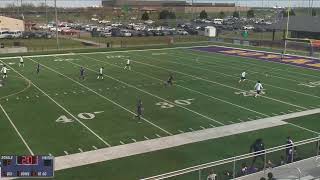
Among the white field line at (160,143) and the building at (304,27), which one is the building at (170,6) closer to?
the building at (304,27)

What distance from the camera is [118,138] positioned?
1978cm

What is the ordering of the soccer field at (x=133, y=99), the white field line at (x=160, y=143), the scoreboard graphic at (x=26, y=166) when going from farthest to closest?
the soccer field at (x=133, y=99), the white field line at (x=160, y=143), the scoreboard graphic at (x=26, y=166)

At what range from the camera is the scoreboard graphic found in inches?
417

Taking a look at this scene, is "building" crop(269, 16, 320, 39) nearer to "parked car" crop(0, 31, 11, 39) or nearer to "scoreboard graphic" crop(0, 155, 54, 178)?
"parked car" crop(0, 31, 11, 39)

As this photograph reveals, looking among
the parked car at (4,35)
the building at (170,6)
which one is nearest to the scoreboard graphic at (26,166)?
the parked car at (4,35)

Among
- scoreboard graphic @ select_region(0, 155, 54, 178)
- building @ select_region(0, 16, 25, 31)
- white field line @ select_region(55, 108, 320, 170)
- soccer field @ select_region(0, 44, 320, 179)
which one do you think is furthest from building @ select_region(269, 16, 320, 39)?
scoreboard graphic @ select_region(0, 155, 54, 178)

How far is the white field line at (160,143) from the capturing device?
1708 centimetres

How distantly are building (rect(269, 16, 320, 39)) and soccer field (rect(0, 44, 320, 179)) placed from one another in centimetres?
1847

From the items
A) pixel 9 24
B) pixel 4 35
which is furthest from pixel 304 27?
pixel 9 24

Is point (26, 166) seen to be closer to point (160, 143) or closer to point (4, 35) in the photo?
point (160, 143)

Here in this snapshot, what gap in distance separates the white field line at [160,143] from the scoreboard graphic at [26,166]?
222 inches

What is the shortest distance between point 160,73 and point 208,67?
5810 millimetres

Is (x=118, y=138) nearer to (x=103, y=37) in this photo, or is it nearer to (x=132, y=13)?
(x=103, y=37)

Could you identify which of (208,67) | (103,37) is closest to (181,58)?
(208,67)
